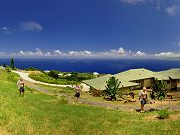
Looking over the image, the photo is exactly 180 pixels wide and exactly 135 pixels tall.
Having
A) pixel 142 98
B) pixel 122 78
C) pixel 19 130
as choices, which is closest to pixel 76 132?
pixel 19 130

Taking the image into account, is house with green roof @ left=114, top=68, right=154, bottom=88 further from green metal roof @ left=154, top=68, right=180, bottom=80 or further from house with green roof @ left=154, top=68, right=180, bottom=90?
house with green roof @ left=154, top=68, right=180, bottom=90

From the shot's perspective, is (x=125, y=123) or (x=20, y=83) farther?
(x=20, y=83)

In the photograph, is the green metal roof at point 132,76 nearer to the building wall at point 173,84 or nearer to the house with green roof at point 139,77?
the house with green roof at point 139,77

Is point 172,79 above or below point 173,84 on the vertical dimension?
above

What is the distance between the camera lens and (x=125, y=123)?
68.5 ft

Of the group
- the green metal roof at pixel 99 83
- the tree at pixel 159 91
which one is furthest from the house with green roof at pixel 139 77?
the tree at pixel 159 91

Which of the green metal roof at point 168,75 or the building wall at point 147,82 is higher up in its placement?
the green metal roof at point 168,75

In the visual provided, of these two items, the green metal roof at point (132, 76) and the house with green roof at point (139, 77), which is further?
the house with green roof at point (139, 77)

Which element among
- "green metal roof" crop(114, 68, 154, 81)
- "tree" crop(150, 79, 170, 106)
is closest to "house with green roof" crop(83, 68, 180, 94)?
"green metal roof" crop(114, 68, 154, 81)

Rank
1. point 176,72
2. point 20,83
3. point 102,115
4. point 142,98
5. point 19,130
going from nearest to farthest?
point 19,130 → point 102,115 → point 142,98 → point 20,83 → point 176,72

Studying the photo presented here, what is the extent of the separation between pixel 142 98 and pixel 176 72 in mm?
44917

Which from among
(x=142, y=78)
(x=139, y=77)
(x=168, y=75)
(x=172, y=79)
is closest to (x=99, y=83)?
(x=139, y=77)

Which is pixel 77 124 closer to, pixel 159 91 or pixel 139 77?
pixel 159 91

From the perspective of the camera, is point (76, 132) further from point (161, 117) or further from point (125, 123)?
point (161, 117)
